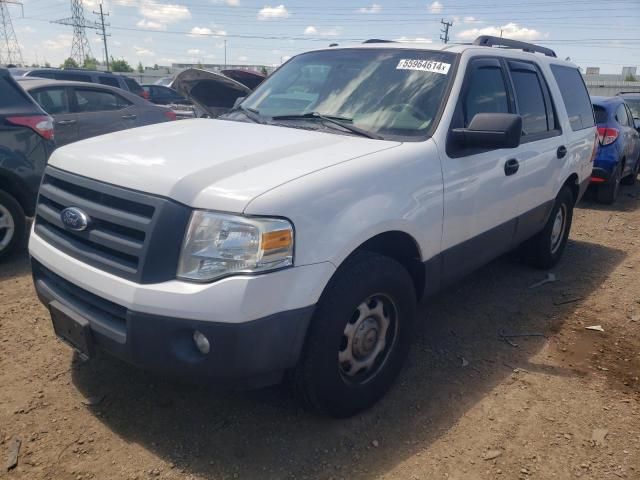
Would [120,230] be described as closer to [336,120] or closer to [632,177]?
[336,120]

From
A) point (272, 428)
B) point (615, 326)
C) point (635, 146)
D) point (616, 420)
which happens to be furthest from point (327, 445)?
point (635, 146)

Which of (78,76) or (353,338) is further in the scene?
(78,76)

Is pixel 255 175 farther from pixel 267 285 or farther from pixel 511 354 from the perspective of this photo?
pixel 511 354

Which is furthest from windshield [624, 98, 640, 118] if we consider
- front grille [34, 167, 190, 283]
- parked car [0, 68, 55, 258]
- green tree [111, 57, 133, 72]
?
green tree [111, 57, 133, 72]

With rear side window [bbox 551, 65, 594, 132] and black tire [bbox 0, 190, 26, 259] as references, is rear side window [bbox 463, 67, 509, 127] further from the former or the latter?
black tire [bbox 0, 190, 26, 259]

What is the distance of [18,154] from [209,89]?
1856 millimetres

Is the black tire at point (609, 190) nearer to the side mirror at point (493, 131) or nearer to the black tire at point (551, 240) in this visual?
the black tire at point (551, 240)

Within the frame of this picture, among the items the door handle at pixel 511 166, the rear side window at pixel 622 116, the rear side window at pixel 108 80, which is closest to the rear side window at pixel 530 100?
the door handle at pixel 511 166

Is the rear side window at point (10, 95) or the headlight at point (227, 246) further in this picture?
the rear side window at point (10, 95)

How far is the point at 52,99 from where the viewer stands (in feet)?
24.0

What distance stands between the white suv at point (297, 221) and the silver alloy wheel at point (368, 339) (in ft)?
0.04

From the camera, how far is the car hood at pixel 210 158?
2299 millimetres

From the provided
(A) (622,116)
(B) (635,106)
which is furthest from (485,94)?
(B) (635,106)

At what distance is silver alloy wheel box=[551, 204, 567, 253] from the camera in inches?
212
